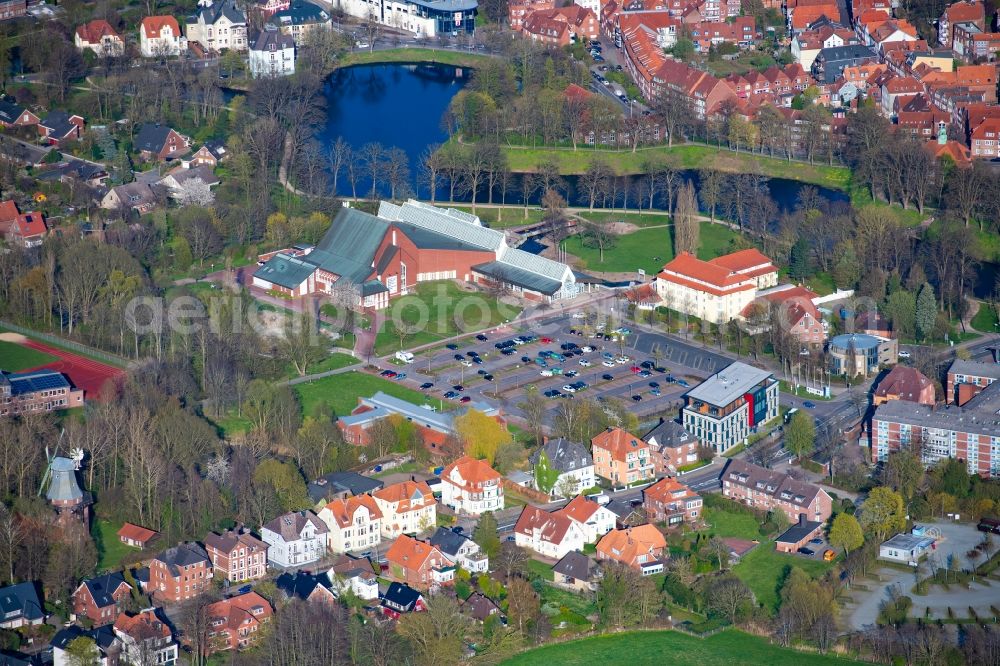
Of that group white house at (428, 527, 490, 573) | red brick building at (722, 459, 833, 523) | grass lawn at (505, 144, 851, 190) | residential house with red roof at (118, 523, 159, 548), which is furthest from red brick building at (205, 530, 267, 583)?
grass lawn at (505, 144, 851, 190)

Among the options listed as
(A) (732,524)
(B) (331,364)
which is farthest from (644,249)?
(A) (732,524)

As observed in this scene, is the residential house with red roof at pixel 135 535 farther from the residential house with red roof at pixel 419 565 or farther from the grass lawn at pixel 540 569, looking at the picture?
the grass lawn at pixel 540 569

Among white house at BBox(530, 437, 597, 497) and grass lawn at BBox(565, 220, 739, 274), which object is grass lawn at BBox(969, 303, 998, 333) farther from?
white house at BBox(530, 437, 597, 497)

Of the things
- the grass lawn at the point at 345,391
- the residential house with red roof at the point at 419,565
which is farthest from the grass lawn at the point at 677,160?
the residential house with red roof at the point at 419,565

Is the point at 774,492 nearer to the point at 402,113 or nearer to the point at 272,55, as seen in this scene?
the point at 402,113

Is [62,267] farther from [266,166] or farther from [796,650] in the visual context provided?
[796,650]

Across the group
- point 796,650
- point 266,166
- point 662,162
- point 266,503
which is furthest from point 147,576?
→ point 662,162

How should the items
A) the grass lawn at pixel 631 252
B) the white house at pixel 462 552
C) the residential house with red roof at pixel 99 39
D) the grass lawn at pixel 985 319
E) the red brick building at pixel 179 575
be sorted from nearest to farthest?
the red brick building at pixel 179 575, the white house at pixel 462 552, the grass lawn at pixel 985 319, the grass lawn at pixel 631 252, the residential house with red roof at pixel 99 39

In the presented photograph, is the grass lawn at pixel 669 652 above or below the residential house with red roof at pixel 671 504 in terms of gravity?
below
